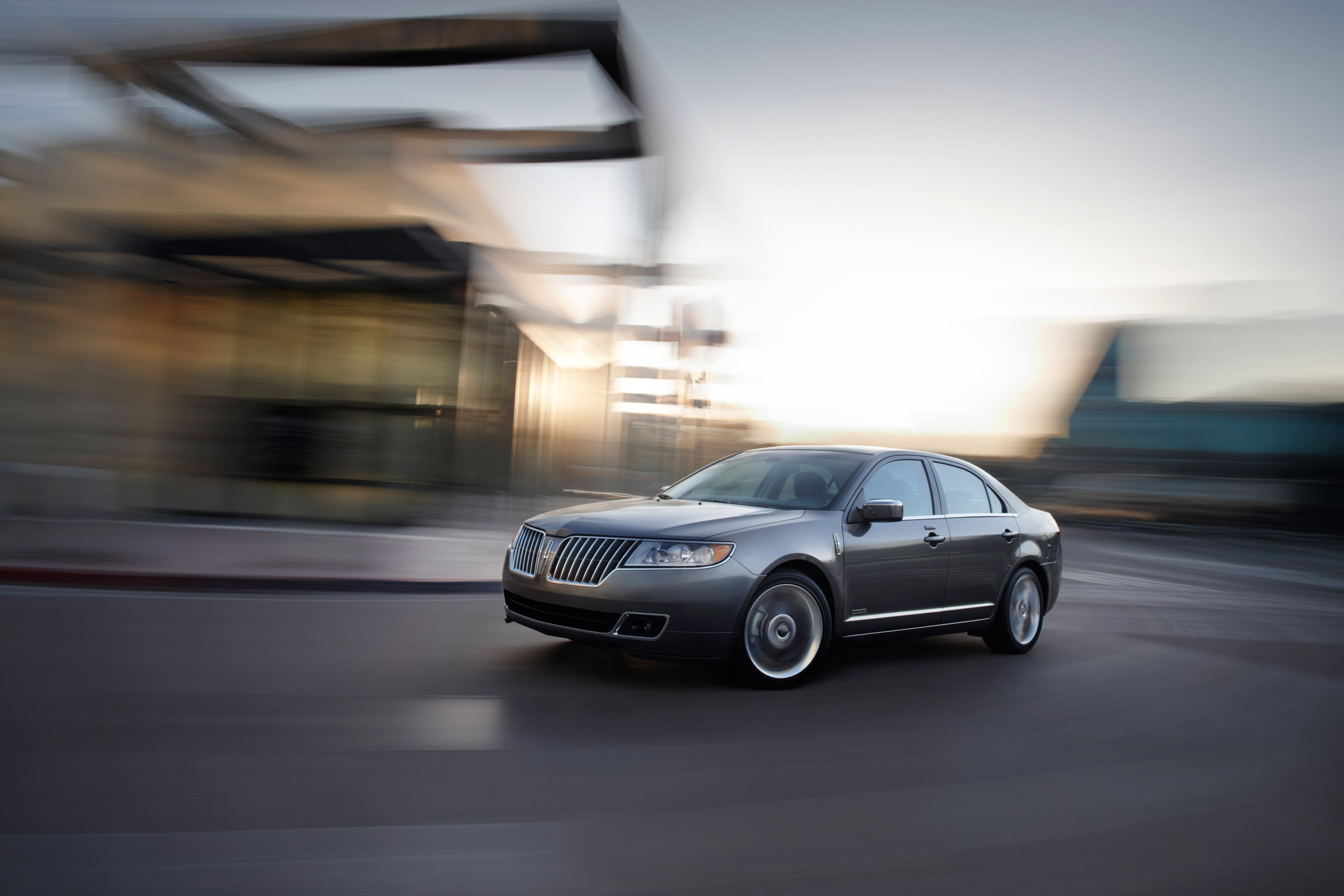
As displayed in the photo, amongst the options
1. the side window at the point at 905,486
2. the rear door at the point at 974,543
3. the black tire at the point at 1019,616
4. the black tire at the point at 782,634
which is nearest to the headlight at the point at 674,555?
the black tire at the point at 782,634

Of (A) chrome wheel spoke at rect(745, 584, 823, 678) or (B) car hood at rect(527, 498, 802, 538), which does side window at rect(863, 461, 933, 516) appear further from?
(A) chrome wheel spoke at rect(745, 584, 823, 678)

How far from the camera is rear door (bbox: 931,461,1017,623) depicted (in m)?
6.77

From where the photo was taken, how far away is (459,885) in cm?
294

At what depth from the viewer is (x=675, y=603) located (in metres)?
5.23

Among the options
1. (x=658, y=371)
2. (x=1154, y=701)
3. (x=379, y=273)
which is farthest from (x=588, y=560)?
(x=658, y=371)

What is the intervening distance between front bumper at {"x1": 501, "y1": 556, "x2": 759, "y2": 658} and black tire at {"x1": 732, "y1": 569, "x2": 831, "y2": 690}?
0.46 ft

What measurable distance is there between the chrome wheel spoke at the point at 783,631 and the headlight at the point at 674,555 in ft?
1.40

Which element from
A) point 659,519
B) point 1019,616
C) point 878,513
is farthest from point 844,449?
point 1019,616

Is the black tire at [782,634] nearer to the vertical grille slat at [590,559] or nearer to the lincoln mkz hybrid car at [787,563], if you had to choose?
the lincoln mkz hybrid car at [787,563]

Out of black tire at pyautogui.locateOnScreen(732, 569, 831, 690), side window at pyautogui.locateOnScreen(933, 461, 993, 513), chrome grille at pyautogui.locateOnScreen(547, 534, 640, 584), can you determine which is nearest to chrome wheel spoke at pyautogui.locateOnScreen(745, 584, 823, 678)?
black tire at pyautogui.locateOnScreen(732, 569, 831, 690)

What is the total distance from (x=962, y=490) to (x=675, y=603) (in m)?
2.95

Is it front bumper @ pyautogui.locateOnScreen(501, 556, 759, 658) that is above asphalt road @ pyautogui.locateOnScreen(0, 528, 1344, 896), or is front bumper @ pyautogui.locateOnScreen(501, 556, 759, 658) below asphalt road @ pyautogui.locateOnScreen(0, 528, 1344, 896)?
above

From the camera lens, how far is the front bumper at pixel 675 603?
17.2ft

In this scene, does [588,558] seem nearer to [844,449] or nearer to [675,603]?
[675,603]
